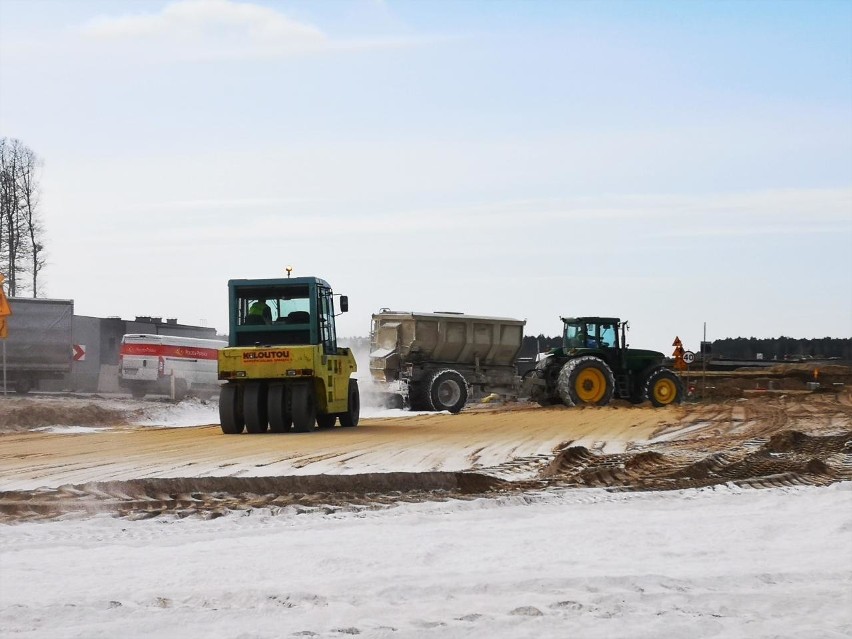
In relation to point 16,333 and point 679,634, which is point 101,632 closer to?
point 679,634

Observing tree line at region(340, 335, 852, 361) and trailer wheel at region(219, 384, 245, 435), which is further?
tree line at region(340, 335, 852, 361)

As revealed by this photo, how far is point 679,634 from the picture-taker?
5.68m

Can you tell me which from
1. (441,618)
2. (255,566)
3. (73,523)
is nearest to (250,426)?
(73,523)

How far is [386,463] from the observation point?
43.2 ft

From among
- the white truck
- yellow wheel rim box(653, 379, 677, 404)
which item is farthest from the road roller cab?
the white truck

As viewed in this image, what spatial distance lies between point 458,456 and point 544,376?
50.3 feet

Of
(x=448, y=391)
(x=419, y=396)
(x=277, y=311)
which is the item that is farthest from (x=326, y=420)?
(x=448, y=391)

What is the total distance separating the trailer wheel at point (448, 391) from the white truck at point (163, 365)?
412 inches

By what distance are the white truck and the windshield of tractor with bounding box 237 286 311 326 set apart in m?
16.5

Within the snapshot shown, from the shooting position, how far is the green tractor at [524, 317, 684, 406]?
1124 inches

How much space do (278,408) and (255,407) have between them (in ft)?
1.30

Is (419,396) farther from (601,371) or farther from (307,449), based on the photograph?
(307,449)

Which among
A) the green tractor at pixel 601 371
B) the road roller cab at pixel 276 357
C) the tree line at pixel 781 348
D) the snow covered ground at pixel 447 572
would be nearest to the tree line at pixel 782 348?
the tree line at pixel 781 348

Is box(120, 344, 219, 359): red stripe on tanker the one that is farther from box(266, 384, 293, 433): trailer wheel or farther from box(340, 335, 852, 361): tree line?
box(340, 335, 852, 361): tree line
